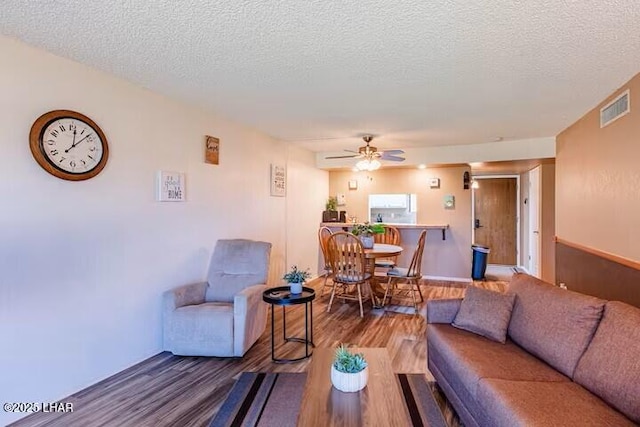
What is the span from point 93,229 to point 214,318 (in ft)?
3.82

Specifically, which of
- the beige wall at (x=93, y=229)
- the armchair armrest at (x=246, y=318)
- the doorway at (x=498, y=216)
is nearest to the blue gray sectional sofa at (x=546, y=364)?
the armchair armrest at (x=246, y=318)

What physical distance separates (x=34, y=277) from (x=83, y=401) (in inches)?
35.7

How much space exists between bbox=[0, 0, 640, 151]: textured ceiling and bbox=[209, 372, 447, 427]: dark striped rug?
226 centimetres

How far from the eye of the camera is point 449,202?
6.34 metres

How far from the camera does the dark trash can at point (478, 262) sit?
6.38 m

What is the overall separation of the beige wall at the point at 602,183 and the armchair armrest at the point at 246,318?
303cm

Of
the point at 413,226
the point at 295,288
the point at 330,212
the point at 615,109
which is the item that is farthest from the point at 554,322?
the point at 330,212

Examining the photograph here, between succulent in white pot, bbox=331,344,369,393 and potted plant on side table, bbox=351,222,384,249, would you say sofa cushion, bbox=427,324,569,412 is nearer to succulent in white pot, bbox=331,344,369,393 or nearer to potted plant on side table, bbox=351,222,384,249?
succulent in white pot, bbox=331,344,369,393

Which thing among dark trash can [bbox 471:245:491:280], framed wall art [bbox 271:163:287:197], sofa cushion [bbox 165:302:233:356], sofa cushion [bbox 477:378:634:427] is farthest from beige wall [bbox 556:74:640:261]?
framed wall art [bbox 271:163:287:197]

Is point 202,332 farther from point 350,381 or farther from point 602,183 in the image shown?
point 602,183

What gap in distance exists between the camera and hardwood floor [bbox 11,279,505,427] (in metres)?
2.23

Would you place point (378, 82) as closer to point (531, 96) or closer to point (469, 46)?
point (469, 46)

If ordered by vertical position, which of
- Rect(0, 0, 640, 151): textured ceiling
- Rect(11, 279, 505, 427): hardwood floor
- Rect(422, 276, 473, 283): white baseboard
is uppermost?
Rect(0, 0, 640, 151): textured ceiling

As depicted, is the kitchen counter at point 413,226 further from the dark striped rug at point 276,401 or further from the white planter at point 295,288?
the dark striped rug at point 276,401
